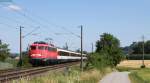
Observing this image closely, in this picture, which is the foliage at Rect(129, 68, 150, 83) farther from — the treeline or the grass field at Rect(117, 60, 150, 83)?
the treeline

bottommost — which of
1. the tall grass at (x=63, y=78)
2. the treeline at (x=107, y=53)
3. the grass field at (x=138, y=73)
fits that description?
the grass field at (x=138, y=73)

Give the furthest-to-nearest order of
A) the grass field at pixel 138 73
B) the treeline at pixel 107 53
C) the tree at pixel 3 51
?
the tree at pixel 3 51, the treeline at pixel 107 53, the grass field at pixel 138 73

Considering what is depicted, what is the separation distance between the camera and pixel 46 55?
63.6m

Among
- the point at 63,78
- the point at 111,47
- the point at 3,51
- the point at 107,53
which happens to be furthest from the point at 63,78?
the point at 111,47

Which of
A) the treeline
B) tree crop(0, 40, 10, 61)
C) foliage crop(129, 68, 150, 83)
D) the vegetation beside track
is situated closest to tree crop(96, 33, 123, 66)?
the treeline

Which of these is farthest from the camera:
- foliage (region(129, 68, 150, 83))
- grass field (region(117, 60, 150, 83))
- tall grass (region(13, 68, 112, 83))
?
grass field (region(117, 60, 150, 83))

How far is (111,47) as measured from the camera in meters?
95.2

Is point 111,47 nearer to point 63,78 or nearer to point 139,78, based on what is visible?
point 139,78

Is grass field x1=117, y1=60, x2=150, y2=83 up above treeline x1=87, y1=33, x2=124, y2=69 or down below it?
below

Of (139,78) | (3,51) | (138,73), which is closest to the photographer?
(139,78)

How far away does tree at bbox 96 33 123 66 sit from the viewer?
91650 millimetres

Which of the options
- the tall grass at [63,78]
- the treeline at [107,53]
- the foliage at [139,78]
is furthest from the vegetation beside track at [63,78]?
the treeline at [107,53]

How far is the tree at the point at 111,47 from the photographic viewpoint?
301 feet

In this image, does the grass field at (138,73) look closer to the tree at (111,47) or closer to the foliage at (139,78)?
the foliage at (139,78)
